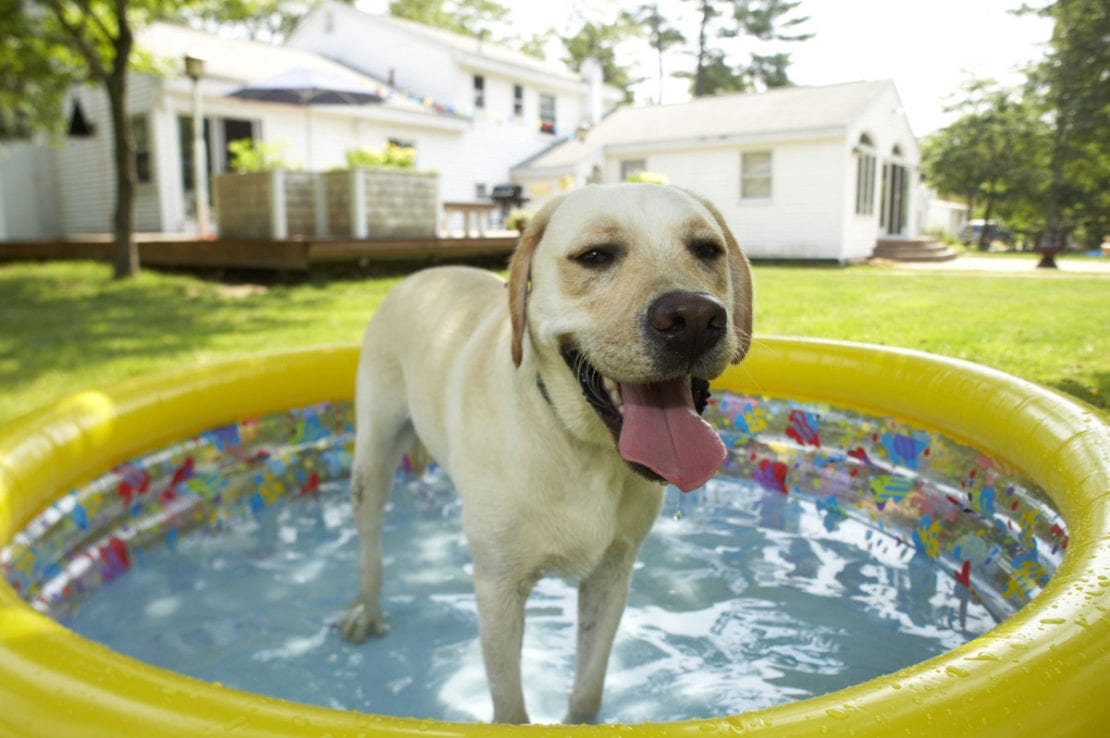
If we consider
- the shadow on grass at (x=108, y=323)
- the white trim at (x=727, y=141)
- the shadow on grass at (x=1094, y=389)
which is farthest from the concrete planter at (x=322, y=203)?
the shadow on grass at (x=1094, y=389)

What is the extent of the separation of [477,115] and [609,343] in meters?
21.6

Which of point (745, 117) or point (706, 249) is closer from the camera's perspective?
point (706, 249)

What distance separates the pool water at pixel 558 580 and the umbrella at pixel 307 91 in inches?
444

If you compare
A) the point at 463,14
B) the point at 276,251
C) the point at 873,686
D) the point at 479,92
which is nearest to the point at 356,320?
the point at 276,251

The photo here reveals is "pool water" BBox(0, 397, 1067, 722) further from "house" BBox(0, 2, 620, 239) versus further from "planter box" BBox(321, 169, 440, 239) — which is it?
"house" BBox(0, 2, 620, 239)

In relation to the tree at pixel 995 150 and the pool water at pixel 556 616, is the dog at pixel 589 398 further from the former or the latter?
the tree at pixel 995 150

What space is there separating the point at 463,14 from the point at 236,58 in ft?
93.5

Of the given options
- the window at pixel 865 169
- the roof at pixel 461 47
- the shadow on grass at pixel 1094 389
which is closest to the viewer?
the shadow on grass at pixel 1094 389

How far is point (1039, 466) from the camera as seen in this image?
272 centimetres

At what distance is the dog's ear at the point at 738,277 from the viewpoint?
7.54 ft

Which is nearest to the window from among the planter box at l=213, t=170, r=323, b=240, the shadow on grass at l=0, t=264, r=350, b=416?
the planter box at l=213, t=170, r=323, b=240

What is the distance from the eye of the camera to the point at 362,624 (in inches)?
127

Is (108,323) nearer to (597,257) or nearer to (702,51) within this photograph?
(597,257)

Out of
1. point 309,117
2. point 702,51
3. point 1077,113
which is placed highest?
point 702,51
